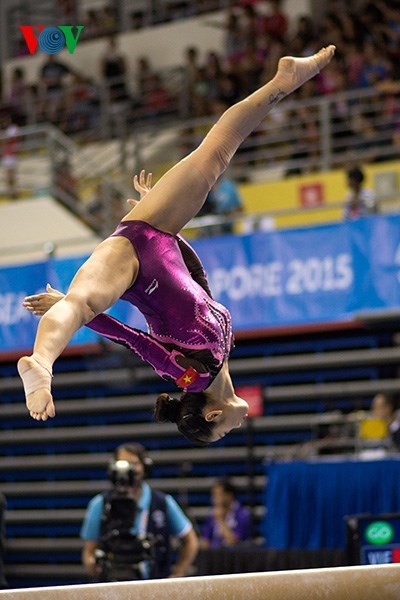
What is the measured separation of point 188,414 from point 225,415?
139 mm

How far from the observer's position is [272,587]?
3363mm

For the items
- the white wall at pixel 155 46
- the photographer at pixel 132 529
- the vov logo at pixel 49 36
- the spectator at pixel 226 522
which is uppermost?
the white wall at pixel 155 46

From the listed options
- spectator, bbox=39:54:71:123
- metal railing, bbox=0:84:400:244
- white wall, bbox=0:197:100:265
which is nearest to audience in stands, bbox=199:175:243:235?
metal railing, bbox=0:84:400:244

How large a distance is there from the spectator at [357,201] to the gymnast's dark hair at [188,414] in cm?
514

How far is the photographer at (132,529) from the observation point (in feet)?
21.4

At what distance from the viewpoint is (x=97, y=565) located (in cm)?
656

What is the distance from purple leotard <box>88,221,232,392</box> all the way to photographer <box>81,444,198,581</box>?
2545 millimetres

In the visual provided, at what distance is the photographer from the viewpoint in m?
6.51

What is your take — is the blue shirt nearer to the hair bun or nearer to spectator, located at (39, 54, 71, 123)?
the hair bun

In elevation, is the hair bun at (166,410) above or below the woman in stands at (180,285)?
below

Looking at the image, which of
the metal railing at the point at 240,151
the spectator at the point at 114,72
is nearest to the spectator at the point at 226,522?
the metal railing at the point at 240,151

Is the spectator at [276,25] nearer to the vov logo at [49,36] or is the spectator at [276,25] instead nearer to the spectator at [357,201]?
the spectator at [357,201]

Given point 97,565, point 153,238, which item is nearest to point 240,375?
point 97,565

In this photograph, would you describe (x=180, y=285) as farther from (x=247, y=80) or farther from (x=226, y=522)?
(x=247, y=80)
